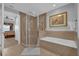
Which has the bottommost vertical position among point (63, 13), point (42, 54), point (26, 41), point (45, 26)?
point (42, 54)

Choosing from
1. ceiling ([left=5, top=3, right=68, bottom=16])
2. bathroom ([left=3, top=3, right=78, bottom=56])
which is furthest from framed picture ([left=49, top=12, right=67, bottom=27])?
ceiling ([left=5, top=3, right=68, bottom=16])

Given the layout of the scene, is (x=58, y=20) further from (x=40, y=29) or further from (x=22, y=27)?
(x=22, y=27)

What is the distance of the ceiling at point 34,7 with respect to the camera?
4.86 feet

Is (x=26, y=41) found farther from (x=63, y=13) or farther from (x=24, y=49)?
(x=63, y=13)

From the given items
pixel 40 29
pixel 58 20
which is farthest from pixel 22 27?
pixel 58 20

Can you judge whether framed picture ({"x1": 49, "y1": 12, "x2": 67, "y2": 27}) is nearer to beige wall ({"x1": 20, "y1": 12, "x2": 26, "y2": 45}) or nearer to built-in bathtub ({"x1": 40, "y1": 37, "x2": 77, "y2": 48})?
built-in bathtub ({"x1": 40, "y1": 37, "x2": 77, "y2": 48})

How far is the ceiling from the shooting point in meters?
1.48

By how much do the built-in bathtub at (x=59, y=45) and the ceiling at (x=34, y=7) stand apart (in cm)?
41

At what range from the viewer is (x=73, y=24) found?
144 cm

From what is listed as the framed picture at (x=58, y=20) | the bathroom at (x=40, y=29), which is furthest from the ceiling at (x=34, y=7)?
the framed picture at (x=58, y=20)

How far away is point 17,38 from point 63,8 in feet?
2.59

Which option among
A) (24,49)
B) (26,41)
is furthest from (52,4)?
(24,49)

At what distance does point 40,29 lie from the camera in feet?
4.97

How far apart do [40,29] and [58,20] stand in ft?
0.95
